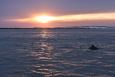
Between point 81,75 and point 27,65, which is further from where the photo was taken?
point 27,65

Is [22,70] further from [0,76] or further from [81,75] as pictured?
[81,75]

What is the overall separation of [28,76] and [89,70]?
802 cm

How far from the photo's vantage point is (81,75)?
38094 millimetres

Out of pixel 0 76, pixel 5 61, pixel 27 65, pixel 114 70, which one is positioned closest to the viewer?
pixel 0 76

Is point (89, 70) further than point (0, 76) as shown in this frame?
Yes

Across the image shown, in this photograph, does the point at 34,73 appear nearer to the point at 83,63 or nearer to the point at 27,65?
the point at 27,65

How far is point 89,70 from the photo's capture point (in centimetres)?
4150

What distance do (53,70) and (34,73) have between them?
3.09 m

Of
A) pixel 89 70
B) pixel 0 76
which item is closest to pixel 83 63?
pixel 89 70

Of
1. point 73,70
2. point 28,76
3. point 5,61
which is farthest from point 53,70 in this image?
point 5,61

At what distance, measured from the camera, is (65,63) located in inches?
1901

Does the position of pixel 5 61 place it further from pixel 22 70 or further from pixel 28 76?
pixel 28 76

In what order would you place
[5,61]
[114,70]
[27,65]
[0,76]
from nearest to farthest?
1. [0,76]
2. [114,70]
3. [27,65]
4. [5,61]

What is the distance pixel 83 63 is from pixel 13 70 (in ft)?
35.4
